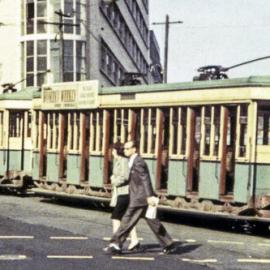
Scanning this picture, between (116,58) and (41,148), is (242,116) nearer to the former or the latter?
(41,148)

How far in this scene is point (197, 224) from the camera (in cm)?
1356

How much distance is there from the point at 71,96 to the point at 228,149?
5008mm

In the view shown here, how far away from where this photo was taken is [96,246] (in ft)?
33.2

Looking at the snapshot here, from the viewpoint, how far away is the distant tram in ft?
38.7

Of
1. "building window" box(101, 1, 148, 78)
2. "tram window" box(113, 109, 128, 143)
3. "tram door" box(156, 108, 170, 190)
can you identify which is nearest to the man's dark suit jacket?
"tram door" box(156, 108, 170, 190)

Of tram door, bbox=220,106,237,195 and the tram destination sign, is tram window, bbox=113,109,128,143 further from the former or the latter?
tram door, bbox=220,106,237,195

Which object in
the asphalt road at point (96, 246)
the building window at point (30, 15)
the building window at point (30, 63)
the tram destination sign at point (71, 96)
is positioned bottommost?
the asphalt road at point (96, 246)

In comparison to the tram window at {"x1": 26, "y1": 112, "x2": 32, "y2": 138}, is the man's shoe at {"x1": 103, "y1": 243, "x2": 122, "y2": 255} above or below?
below

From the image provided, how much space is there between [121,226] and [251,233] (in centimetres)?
414

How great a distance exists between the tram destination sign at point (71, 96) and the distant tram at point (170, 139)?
3 cm

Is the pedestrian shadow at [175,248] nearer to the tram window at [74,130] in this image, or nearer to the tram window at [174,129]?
the tram window at [174,129]

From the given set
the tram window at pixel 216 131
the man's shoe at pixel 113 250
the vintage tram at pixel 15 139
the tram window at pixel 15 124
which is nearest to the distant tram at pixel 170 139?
the tram window at pixel 216 131

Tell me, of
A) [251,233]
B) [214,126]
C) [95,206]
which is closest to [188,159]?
[214,126]

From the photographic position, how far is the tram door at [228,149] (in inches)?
476
